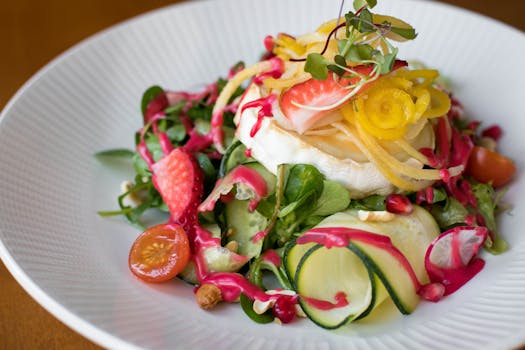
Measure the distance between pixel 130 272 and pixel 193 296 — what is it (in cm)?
34

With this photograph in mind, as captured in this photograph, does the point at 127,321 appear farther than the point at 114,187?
No

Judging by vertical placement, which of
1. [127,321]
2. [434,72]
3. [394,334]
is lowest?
[394,334]

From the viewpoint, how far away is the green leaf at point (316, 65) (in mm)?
2807

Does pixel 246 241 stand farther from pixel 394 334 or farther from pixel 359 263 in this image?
pixel 394 334

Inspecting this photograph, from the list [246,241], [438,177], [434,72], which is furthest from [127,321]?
[434,72]

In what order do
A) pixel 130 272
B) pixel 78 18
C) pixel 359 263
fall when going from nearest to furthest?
pixel 359 263 → pixel 130 272 → pixel 78 18

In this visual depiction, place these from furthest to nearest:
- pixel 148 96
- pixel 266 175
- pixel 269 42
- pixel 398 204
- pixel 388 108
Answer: pixel 148 96 → pixel 269 42 → pixel 266 175 → pixel 398 204 → pixel 388 108

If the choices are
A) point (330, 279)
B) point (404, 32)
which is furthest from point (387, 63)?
point (330, 279)

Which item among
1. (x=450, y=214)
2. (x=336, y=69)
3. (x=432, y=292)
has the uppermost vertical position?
(x=336, y=69)

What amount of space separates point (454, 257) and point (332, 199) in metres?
0.64

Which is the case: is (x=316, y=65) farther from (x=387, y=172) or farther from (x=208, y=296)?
(x=208, y=296)

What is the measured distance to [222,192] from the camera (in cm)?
311

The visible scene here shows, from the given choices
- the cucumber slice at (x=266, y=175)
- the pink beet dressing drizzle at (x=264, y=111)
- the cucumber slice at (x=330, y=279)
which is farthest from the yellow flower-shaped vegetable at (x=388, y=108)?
the cucumber slice at (x=330, y=279)

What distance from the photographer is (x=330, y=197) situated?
9.86 feet
